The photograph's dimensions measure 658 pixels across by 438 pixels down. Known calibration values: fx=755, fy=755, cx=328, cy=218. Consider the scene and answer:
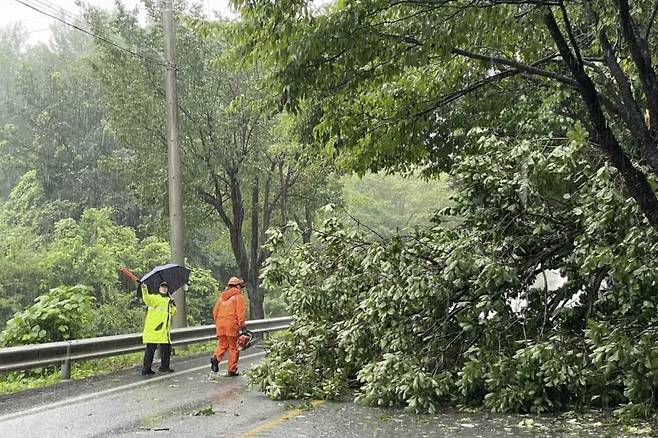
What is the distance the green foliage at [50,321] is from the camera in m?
13.1

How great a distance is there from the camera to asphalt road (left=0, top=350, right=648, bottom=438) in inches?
284

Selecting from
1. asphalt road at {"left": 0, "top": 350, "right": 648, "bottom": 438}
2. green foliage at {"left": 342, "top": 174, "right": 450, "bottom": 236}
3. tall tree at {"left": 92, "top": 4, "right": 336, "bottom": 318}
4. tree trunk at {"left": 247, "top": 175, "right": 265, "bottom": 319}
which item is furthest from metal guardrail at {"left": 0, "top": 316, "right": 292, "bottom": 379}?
green foliage at {"left": 342, "top": 174, "right": 450, "bottom": 236}

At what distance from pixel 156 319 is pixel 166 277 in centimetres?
120

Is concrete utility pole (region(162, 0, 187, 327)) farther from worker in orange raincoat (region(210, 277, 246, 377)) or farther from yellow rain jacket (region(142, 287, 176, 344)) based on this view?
worker in orange raincoat (region(210, 277, 246, 377))

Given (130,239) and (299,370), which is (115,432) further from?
(130,239)

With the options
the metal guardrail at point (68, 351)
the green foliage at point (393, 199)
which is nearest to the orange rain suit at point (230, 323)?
the metal guardrail at point (68, 351)

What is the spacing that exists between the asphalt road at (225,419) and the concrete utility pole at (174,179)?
568cm

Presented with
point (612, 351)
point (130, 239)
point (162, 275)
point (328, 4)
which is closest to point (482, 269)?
point (612, 351)

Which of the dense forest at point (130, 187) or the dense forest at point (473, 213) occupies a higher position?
the dense forest at point (130, 187)

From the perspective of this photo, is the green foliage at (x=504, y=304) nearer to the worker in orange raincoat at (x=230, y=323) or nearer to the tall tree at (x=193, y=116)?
the worker in orange raincoat at (x=230, y=323)

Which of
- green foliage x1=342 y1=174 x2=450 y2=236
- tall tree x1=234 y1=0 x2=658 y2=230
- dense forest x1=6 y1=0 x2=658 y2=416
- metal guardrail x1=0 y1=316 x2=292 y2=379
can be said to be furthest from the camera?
green foliage x1=342 y1=174 x2=450 y2=236

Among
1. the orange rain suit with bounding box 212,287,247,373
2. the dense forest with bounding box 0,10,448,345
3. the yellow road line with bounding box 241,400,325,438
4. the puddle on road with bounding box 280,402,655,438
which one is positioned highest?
the dense forest with bounding box 0,10,448,345

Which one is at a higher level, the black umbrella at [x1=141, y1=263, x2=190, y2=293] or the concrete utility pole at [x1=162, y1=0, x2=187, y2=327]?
the concrete utility pole at [x1=162, y1=0, x2=187, y2=327]

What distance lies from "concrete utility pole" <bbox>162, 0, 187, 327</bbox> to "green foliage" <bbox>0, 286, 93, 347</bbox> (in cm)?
245
